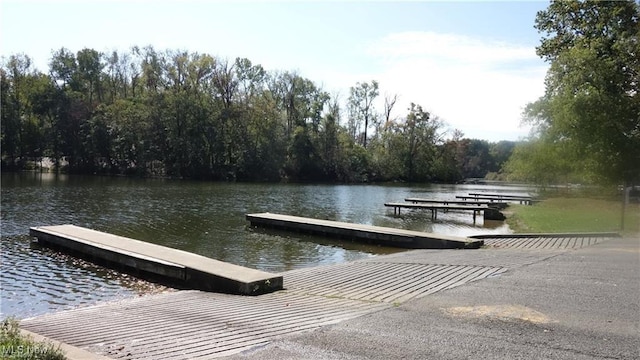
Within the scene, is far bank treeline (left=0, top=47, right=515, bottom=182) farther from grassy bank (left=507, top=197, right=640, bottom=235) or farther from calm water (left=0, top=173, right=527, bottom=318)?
grassy bank (left=507, top=197, right=640, bottom=235)

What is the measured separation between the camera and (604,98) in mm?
27078

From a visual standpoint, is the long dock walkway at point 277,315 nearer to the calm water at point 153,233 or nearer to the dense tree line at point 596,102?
the calm water at point 153,233

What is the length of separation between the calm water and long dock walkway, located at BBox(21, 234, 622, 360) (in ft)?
8.61

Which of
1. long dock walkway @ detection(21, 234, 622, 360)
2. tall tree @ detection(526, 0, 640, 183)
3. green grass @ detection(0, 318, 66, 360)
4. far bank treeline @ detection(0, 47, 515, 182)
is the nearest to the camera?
green grass @ detection(0, 318, 66, 360)

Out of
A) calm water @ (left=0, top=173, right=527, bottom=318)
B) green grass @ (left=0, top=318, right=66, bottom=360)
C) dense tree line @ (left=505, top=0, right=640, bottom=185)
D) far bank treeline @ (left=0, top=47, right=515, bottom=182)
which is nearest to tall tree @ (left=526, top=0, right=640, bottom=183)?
dense tree line @ (left=505, top=0, right=640, bottom=185)

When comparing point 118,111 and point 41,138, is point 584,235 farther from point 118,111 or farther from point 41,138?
point 41,138

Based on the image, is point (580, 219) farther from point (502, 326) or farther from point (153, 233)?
point (153, 233)

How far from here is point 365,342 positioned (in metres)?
5.23

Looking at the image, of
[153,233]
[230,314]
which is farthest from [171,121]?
[230,314]

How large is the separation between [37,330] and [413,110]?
7684cm

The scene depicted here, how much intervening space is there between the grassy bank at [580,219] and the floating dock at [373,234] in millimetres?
5142

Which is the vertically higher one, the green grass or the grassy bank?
the green grass

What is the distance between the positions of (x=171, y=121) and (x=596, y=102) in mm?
51075

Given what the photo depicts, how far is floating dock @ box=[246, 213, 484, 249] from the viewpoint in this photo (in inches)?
606
